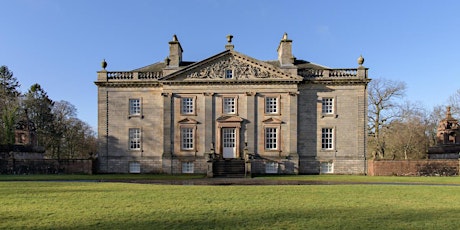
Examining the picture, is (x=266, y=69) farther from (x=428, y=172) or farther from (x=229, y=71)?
(x=428, y=172)

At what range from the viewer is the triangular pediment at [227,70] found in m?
30.1

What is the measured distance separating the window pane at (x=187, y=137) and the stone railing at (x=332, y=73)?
11.4m

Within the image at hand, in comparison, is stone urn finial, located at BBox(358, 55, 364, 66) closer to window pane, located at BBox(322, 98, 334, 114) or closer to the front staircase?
window pane, located at BBox(322, 98, 334, 114)

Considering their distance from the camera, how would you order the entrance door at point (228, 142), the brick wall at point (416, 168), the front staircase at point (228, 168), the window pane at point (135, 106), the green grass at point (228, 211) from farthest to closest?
the window pane at point (135, 106) → the entrance door at point (228, 142) → the front staircase at point (228, 168) → the brick wall at point (416, 168) → the green grass at point (228, 211)

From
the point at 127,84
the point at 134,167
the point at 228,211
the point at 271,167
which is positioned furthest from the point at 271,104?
the point at 228,211

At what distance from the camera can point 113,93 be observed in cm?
3125

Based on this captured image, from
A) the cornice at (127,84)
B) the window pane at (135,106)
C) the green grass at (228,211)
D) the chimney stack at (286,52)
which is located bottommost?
the green grass at (228,211)

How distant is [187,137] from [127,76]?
8.04m

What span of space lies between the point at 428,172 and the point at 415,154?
69.8 feet

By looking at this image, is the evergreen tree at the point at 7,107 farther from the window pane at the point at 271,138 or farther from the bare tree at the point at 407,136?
the bare tree at the point at 407,136

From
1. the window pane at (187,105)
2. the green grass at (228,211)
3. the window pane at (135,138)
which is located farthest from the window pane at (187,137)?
the green grass at (228,211)

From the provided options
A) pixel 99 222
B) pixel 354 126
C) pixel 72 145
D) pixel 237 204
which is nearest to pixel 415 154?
pixel 354 126

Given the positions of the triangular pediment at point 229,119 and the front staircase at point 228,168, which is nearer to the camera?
the front staircase at point 228,168

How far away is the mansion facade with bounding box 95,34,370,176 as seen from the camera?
98.6 ft
